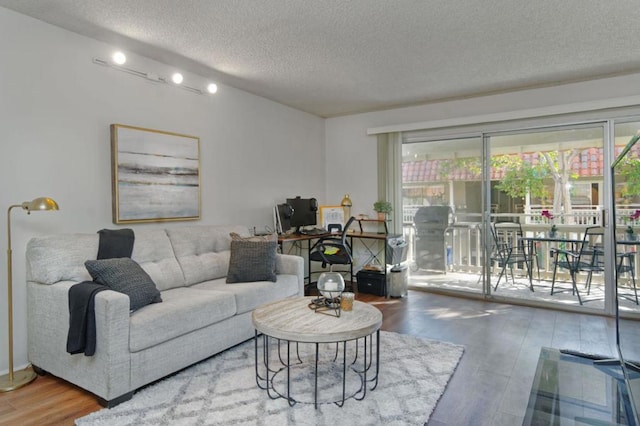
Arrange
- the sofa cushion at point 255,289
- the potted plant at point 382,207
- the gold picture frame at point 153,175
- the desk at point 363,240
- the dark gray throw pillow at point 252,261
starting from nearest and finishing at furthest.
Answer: the sofa cushion at point 255,289
the gold picture frame at point 153,175
the dark gray throw pillow at point 252,261
the desk at point 363,240
the potted plant at point 382,207

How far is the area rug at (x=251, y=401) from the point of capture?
209 centimetres

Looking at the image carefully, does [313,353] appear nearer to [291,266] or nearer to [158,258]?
[291,266]

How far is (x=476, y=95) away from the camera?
4770 millimetres

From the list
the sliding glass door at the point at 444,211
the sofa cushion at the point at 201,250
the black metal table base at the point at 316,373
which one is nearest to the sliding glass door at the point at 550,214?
the sliding glass door at the point at 444,211

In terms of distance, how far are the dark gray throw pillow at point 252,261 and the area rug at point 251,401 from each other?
0.75 metres

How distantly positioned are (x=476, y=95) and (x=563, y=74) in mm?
957

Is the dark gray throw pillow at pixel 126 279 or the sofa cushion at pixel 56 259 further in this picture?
the sofa cushion at pixel 56 259

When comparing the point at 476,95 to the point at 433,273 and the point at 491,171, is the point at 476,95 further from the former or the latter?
the point at 433,273

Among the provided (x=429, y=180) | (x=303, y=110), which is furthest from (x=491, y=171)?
(x=303, y=110)

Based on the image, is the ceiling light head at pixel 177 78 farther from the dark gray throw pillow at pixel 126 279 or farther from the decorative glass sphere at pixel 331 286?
the decorative glass sphere at pixel 331 286

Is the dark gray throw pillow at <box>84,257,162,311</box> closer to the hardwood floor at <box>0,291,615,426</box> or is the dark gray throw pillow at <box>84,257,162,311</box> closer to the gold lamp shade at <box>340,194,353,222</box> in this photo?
the hardwood floor at <box>0,291,615,426</box>

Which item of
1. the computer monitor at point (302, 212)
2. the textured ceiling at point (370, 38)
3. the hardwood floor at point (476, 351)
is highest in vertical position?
the textured ceiling at point (370, 38)

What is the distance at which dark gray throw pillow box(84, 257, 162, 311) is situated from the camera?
2492 millimetres

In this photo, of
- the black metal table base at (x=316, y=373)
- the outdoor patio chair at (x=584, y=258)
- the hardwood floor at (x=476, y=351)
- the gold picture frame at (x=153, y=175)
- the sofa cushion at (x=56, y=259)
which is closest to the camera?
the hardwood floor at (x=476, y=351)
